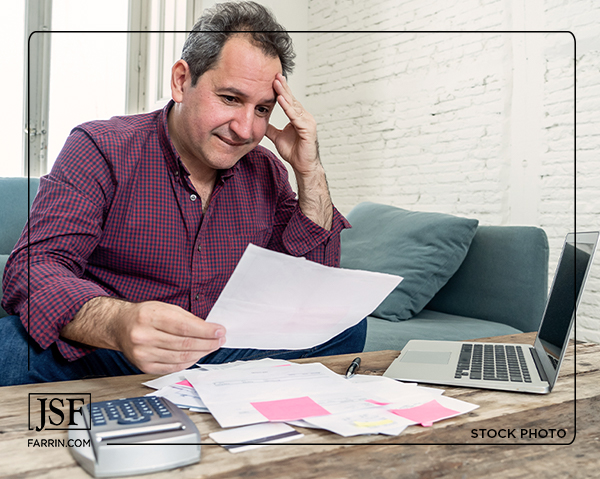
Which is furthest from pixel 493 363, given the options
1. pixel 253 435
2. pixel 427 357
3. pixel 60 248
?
pixel 60 248

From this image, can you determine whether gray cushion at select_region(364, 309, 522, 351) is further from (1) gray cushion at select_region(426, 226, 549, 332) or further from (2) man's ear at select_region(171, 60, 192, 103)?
(2) man's ear at select_region(171, 60, 192, 103)

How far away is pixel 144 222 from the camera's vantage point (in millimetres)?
978

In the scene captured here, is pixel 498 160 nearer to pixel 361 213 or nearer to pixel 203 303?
pixel 361 213

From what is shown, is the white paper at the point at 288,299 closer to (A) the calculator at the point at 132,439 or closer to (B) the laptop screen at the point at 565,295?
(A) the calculator at the point at 132,439

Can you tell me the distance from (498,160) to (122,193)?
223cm

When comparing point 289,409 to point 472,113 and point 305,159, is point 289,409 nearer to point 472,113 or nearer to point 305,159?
point 305,159

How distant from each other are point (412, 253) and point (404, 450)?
4.41 ft

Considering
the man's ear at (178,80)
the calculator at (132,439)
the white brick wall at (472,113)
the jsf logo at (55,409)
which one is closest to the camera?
the calculator at (132,439)

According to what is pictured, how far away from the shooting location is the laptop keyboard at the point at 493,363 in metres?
0.74

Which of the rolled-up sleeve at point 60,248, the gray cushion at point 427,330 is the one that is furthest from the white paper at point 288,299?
the gray cushion at point 427,330

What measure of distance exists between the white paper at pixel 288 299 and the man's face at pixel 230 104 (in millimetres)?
496

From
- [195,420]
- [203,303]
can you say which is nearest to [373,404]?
[195,420]

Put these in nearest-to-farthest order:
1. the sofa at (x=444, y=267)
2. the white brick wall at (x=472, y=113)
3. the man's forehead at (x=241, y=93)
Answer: the man's forehead at (x=241, y=93) → the sofa at (x=444, y=267) → the white brick wall at (x=472, y=113)

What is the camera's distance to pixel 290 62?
1.11 metres
